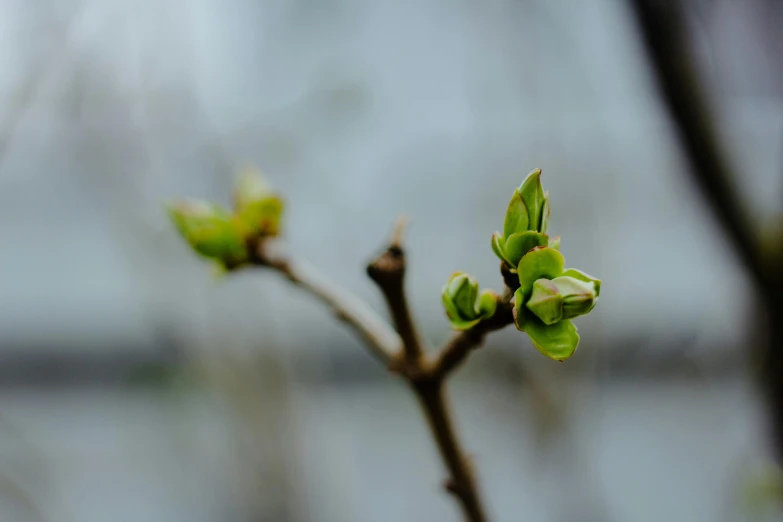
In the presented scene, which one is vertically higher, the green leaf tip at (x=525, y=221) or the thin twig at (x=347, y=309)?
the thin twig at (x=347, y=309)

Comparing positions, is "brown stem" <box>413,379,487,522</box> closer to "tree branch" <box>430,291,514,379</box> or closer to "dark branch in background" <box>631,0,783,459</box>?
"tree branch" <box>430,291,514,379</box>

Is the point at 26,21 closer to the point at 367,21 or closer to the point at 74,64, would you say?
the point at 74,64

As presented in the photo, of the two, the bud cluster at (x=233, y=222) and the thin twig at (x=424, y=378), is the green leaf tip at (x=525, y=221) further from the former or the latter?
the bud cluster at (x=233, y=222)

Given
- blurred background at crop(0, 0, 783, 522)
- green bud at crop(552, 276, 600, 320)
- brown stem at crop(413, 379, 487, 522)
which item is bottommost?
brown stem at crop(413, 379, 487, 522)

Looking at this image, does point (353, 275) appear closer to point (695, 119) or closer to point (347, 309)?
point (695, 119)

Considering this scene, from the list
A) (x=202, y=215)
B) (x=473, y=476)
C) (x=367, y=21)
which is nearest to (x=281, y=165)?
(x=367, y=21)

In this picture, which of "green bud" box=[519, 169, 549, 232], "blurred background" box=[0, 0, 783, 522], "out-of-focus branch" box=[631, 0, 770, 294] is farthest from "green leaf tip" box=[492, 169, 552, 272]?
"blurred background" box=[0, 0, 783, 522]

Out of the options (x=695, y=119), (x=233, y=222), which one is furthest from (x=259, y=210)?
(x=695, y=119)

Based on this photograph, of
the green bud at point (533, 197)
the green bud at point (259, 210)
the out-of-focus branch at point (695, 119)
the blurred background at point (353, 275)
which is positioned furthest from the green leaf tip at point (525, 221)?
the blurred background at point (353, 275)
